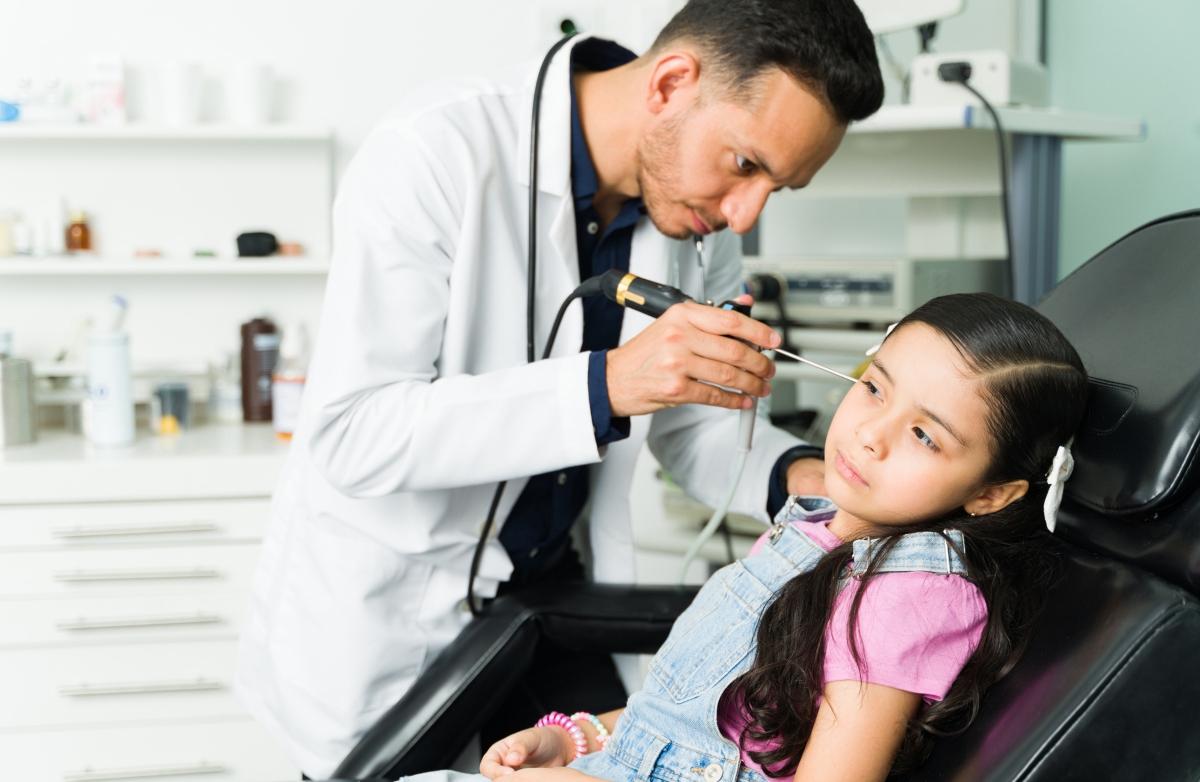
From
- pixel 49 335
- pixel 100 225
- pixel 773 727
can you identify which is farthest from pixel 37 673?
pixel 773 727

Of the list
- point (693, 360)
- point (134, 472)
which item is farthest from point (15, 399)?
point (693, 360)

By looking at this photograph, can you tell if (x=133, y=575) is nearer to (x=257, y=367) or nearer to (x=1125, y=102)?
(x=257, y=367)

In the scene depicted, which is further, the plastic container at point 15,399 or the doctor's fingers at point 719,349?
the plastic container at point 15,399

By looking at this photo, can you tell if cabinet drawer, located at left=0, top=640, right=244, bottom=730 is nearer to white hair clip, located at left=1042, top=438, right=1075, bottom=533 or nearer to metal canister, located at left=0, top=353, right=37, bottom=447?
metal canister, located at left=0, top=353, right=37, bottom=447

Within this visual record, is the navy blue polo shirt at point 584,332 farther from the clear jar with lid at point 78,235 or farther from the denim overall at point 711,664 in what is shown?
the clear jar with lid at point 78,235

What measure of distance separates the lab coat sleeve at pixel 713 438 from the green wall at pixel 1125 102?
3.95 feet

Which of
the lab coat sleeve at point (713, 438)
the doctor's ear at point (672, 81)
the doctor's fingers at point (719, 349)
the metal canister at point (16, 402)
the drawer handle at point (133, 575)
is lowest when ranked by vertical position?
the drawer handle at point (133, 575)

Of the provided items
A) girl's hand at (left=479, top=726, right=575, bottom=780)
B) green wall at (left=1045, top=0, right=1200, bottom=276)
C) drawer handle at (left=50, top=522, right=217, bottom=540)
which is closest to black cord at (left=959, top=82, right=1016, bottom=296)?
green wall at (left=1045, top=0, right=1200, bottom=276)

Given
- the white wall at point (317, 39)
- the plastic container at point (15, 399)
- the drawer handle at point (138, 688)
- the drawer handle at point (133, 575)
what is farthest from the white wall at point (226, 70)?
the drawer handle at point (138, 688)

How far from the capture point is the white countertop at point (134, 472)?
2.11m

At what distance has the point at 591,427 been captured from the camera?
118 cm

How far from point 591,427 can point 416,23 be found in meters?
1.81

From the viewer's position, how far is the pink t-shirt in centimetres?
93

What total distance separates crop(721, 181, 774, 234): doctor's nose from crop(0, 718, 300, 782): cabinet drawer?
1.42 meters
